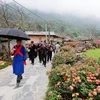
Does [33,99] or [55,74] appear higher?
[55,74]

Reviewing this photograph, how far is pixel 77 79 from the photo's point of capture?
341cm

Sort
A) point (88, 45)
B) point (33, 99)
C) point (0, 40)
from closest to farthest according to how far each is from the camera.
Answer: point (33, 99) < point (0, 40) < point (88, 45)

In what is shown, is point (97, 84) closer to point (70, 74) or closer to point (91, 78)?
point (91, 78)

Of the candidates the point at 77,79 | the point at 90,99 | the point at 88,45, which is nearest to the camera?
the point at 90,99

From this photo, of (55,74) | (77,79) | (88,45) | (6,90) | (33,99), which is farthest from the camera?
(88,45)

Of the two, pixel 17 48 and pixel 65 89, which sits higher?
pixel 17 48

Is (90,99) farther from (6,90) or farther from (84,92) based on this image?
(6,90)

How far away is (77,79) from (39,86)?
11.7ft

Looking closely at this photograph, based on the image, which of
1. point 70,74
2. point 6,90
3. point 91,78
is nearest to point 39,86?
point 6,90

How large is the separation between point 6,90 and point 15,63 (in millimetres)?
976

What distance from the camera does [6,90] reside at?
638cm

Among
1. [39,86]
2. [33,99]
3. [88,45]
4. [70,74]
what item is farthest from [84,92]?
[88,45]

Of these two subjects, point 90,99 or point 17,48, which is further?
point 17,48

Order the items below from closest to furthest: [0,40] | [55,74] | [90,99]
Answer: [90,99]
[55,74]
[0,40]
